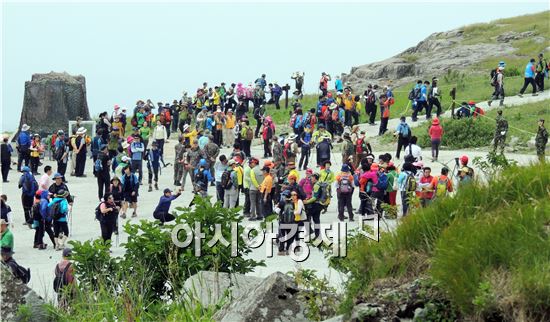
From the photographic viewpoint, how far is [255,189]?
25.7 m

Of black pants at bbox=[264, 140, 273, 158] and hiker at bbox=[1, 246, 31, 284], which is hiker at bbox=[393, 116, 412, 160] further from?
hiker at bbox=[1, 246, 31, 284]

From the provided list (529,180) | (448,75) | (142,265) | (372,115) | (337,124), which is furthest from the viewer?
(448,75)

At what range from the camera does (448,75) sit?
5159cm

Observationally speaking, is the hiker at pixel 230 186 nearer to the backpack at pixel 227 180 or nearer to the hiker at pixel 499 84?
the backpack at pixel 227 180

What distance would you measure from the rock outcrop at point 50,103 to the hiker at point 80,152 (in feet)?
27.4

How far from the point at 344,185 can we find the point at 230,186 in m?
2.90

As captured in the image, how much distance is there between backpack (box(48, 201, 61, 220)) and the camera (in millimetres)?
22625

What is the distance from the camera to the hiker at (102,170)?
29.5 metres

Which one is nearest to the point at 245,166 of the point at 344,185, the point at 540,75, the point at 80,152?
the point at 344,185

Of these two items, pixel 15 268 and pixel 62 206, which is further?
pixel 62 206

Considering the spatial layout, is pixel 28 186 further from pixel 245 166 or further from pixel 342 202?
pixel 342 202

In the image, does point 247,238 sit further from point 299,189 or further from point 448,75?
point 448,75

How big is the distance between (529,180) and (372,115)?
3001 cm

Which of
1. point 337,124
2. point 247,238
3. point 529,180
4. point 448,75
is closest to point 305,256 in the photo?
point 247,238
